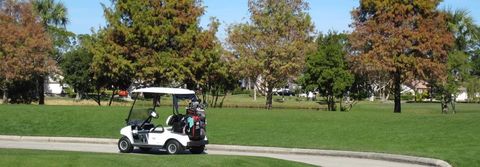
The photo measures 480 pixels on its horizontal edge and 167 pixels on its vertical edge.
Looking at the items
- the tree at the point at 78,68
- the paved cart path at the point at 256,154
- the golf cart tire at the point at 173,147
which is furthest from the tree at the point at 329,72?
the golf cart tire at the point at 173,147

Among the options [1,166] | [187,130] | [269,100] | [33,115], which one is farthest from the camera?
[269,100]

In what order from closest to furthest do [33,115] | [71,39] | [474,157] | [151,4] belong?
1. [474,157]
2. [33,115]
3. [151,4]
4. [71,39]

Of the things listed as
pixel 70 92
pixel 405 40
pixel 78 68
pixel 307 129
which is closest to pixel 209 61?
pixel 405 40

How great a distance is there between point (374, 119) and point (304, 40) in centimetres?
1791

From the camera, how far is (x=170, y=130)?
18.2 m

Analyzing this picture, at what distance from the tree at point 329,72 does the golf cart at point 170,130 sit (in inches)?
1106

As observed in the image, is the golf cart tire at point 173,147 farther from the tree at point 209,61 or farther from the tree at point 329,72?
the tree at point 329,72

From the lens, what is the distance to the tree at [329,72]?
45.9m

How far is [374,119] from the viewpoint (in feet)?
93.8

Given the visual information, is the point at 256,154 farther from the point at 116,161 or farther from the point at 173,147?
the point at 116,161

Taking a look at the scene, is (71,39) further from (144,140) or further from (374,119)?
(144,140)

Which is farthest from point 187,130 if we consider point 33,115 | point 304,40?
point 304,40

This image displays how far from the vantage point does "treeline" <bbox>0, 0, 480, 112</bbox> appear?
1624 inches

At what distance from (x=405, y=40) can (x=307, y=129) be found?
18.2 m
